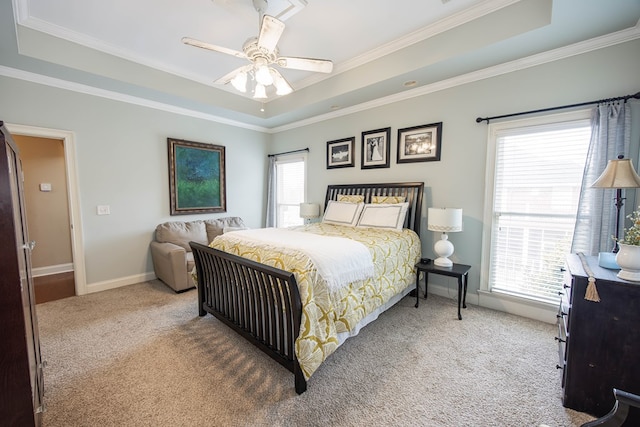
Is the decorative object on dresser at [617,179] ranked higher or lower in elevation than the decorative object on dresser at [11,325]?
higher

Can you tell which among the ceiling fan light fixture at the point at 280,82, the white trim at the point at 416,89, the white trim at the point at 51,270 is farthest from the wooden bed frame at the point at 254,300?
the white trim at the point at 51,270

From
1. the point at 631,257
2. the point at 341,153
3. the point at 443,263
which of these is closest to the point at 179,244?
the point at 341,153

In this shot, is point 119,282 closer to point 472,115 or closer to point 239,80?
point 239,80

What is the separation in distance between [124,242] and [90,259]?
0.43 metres

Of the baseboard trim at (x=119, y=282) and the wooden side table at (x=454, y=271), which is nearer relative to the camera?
the wooden side table at (x=454, y=271)

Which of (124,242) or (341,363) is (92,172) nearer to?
(124,242)

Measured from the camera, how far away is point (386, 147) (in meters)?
3.93

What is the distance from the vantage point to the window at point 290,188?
522 cm

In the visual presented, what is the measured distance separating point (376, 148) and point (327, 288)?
2773 mm

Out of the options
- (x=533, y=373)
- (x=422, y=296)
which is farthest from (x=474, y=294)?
(x=533, y=373)

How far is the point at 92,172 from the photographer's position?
3.52 metres

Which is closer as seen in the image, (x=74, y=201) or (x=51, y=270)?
(x=74, y=201)

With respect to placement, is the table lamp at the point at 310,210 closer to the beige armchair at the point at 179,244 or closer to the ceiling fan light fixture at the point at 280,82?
the beige armchair at the point at 179,244

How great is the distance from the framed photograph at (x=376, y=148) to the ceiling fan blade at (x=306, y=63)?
1672 mm
